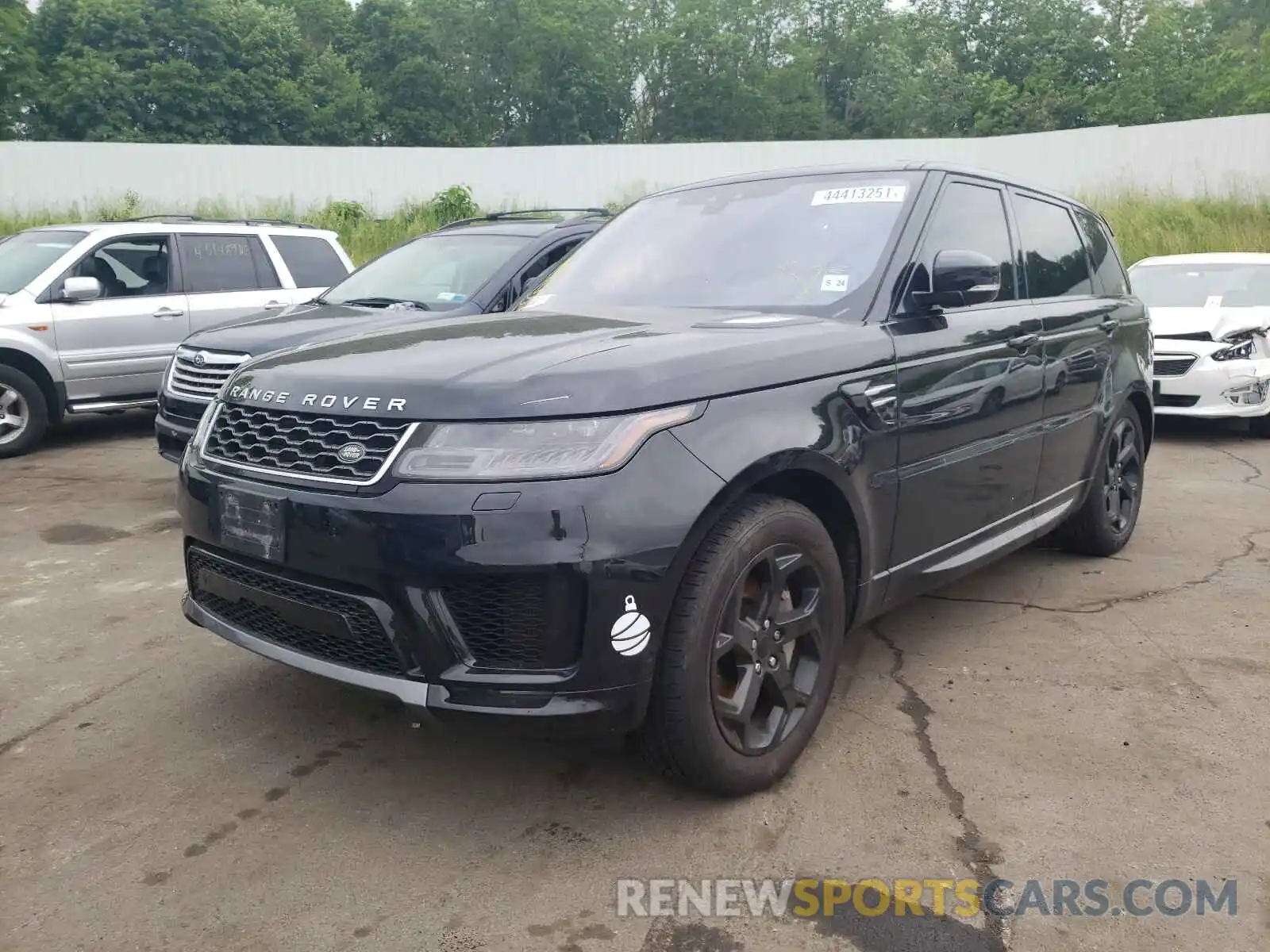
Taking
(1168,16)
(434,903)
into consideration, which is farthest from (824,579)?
(1168,16)

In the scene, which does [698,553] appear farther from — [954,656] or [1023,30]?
[1023,30]

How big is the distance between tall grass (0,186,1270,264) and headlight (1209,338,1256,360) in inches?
273

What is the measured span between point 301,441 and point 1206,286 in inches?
363

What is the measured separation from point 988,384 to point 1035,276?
35.9 inches

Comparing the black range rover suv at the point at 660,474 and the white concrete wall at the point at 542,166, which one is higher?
the white concrete wall at the point at 542,166

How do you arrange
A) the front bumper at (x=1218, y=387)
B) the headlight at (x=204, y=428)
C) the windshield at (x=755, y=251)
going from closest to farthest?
the headlight at (x=204, y=428)
the windshield at (x=755, y=251)
the front bumper at (x=1218, y=387)

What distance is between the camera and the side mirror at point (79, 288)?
8031 millimetres

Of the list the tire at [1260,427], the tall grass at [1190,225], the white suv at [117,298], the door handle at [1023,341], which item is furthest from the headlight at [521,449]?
the tall grass at [1190,225]

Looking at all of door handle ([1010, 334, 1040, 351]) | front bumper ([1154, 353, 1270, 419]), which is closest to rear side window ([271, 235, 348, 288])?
door handle ([1010, 334, 1040, 351])

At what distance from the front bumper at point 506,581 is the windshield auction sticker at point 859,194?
1548mm

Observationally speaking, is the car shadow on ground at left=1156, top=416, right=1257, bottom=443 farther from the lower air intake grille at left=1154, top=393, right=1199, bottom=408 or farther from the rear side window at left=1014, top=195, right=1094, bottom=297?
the rear side window at left=1014, top=195, right=1094, bottom=297

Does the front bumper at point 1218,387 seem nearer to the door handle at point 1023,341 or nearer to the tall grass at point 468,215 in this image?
the door handle at point 1023,341

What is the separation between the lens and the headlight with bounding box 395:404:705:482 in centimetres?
245

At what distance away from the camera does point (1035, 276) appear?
4.32m
